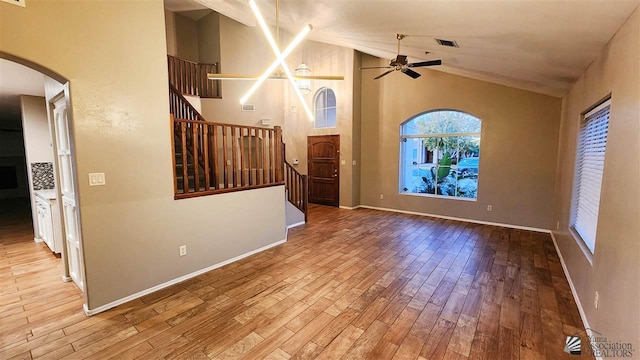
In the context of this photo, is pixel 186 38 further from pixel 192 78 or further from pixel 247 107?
pixel 247 107

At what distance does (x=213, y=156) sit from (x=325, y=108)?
4629mm

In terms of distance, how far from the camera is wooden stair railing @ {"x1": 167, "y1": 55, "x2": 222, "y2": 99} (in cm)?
571

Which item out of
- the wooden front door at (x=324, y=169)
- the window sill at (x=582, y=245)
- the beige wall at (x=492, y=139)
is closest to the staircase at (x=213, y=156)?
the wooden front door at (x=324, y=169)

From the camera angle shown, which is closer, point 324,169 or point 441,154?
point 441,154

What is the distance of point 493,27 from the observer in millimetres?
2312

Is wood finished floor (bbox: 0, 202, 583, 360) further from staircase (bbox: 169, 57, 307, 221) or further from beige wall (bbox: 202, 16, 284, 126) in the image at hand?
beige wall (bbox: 202, 16, 284, 126)

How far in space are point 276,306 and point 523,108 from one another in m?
5.64

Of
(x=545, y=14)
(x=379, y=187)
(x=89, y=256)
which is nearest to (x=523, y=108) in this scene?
(x=379, y=187)

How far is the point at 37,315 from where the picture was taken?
100.0 inches

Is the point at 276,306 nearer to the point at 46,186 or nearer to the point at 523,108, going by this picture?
the point at 46,186

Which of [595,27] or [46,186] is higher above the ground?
[595,27]

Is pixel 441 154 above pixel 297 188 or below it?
above

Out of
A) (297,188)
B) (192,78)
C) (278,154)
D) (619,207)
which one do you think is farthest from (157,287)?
(192,78)

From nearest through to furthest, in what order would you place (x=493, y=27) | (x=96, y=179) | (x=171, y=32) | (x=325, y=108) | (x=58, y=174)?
(x=493, y=27)
(x=96, y=179)
(x=58, y=174)
(x=171, y=32)
(x=325, y=108)
